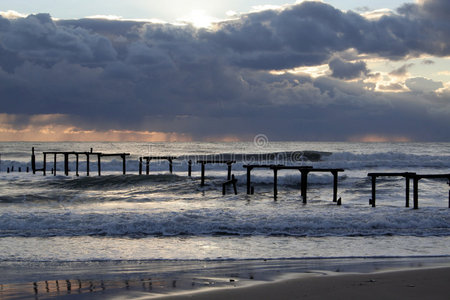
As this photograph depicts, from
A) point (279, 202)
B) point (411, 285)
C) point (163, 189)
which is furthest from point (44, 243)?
point (163, 189)

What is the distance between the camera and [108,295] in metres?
6.82

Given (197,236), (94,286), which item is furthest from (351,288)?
(197,236)

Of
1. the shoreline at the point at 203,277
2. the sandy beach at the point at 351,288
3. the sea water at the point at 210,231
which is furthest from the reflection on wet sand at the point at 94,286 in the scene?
the sea water at the point at 210,231

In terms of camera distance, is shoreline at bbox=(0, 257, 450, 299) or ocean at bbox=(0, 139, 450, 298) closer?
shoreline at bbox=(0, 257, 450, 299)

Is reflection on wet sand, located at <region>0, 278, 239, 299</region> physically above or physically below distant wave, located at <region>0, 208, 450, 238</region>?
above

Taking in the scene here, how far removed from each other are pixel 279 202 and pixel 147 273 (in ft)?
47.9

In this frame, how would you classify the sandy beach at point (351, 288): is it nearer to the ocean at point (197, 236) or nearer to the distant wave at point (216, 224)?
the ocean at point (197, 236)

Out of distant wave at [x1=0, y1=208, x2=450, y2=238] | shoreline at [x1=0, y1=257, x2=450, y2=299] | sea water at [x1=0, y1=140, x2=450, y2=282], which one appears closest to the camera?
shoreline at [x1=0, y1=257, x2=450, y2=299]

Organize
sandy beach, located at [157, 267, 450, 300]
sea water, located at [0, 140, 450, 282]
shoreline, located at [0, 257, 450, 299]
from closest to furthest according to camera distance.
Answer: sandy beach, located at [157, 267, 450, 300] < shoreline, located at [0, 257, 450, 299] < sea water, located at [0, 140, 450, 282]

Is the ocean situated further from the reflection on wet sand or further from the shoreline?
the reflection on wet sand

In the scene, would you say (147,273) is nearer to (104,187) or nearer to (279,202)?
(279,202)

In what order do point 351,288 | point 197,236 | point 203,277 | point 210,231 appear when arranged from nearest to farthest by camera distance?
point 351,288, point 203,277, point 197,236, point 210,231

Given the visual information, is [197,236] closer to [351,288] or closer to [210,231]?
[210,231]

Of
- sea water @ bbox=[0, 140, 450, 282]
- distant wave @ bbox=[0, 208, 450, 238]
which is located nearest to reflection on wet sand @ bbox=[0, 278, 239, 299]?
sea water @ bbox=[0, 140, 450, 282]
